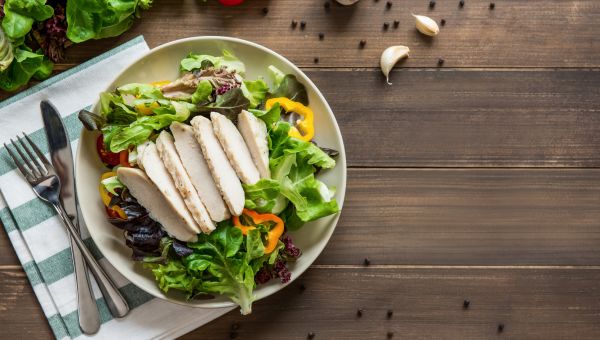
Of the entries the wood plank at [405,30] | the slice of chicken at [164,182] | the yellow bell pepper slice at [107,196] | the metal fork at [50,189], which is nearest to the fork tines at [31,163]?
the metal fork at [50,189]

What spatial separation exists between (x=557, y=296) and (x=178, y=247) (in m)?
1.74

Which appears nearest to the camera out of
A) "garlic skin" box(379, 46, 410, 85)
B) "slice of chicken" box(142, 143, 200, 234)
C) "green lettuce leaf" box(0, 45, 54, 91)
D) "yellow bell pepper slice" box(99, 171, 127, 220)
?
"slice of chicken" box(142, 143, 200, 234)

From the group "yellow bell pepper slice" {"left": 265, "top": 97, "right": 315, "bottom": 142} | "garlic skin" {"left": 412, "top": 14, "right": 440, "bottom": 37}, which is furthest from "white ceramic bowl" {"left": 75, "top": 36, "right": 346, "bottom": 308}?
"garlic skin" {"left": 412, "top": 14, "right": 440, "bottom": 37}

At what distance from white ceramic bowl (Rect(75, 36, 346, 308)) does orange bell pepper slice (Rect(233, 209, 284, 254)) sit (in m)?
0.18

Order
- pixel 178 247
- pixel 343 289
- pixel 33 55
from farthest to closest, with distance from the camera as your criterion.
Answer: pixel 343 289 → pixel 33 55 → pixel 178 247

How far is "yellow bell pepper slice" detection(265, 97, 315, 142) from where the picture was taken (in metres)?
Result: 2.70

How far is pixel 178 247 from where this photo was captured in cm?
257

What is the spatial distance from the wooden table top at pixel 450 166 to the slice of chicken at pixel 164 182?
627 millimetres

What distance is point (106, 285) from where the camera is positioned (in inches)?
111

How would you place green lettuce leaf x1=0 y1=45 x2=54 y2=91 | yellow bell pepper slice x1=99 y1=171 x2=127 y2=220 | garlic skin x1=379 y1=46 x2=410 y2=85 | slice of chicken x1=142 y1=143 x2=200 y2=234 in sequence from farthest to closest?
garlic skin x1=379 y1=46 x2=410 y2=85 → green lettuce leaf x1=0 y1=45 x2=54 y2=91 → yellow bell pepper slice x1=99 y1=171 x2=127 y2=220 → slice of chicken x1=142 y1=143 x2=200 y2=234

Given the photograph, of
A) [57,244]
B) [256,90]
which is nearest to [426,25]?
[256,90]

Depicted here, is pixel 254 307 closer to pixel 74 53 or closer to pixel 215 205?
pixel 215 205

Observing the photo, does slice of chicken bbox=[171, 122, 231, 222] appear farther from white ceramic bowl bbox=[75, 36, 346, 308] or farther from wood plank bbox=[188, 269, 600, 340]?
wood plank bbox=[188, 269, 600, 340]

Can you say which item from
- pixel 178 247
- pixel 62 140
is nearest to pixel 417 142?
pixel 178 247
